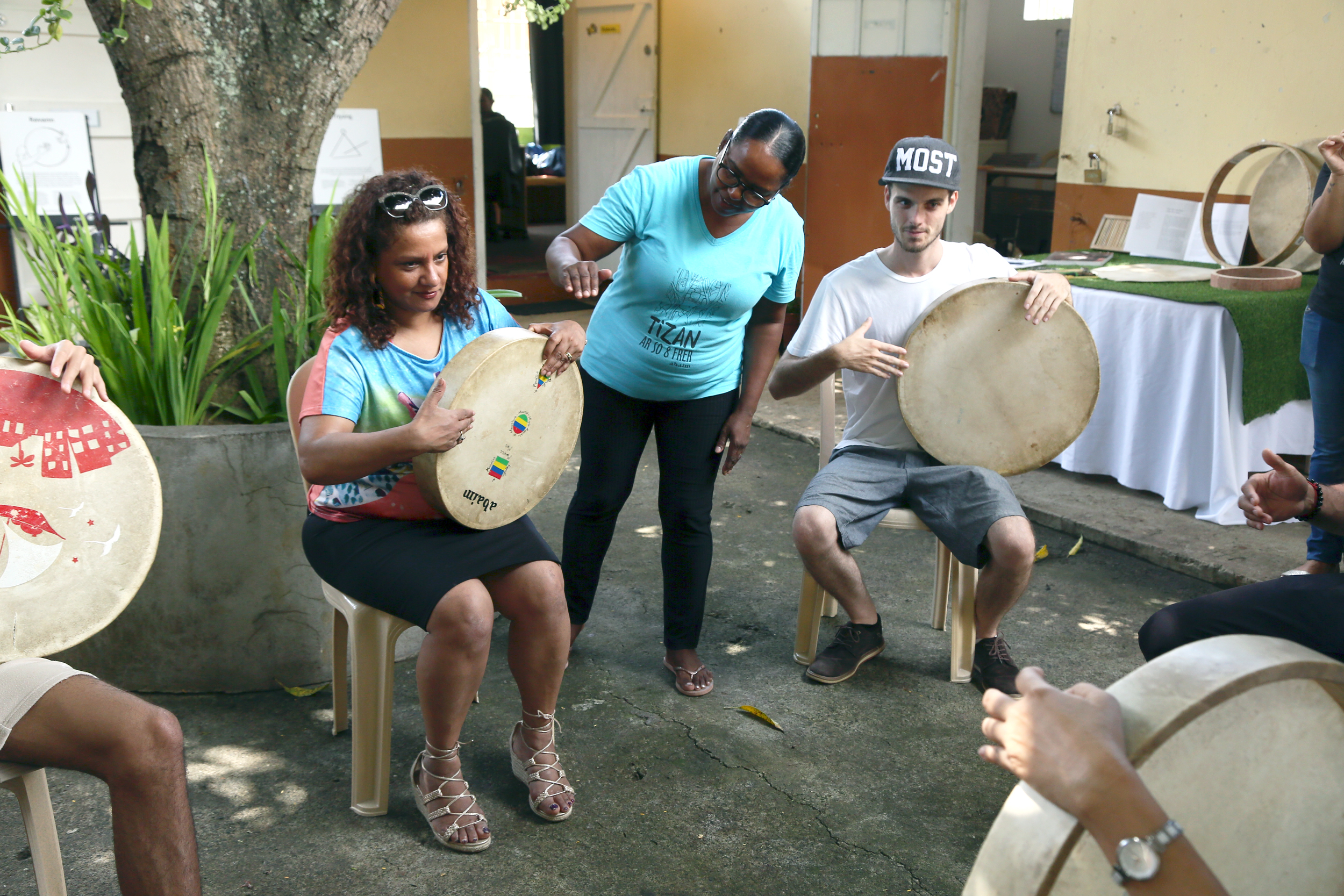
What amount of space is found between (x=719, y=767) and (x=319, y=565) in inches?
40.3

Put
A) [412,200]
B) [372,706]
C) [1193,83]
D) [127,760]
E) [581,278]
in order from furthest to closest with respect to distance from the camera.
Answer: [1193,83]
[581,278]
[372,706]
[412,200]
[127,760]

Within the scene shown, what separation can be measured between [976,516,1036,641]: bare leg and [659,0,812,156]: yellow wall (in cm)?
464

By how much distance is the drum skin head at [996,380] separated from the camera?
2.84 metres

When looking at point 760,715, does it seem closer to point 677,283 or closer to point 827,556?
point 827,556

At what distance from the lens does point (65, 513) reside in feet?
6.17

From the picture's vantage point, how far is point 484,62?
1578 cm

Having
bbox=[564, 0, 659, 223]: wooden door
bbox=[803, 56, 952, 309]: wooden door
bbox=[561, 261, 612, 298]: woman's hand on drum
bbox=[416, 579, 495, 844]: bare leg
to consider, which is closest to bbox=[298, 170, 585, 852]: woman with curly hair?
bbox=[416, 579, 495, 844]: bare leg

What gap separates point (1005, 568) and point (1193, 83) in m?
3.74

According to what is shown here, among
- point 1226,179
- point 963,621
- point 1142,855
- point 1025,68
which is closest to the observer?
point 1142,855

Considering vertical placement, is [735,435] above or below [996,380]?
below

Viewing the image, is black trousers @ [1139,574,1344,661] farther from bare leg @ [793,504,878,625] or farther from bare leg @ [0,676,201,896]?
bare leg @ [0,676,201,896]

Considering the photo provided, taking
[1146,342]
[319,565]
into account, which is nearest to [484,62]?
[1146,342]

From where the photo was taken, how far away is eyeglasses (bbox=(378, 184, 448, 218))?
7.11 feet

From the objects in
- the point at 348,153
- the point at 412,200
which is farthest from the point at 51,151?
the point at 412,200
